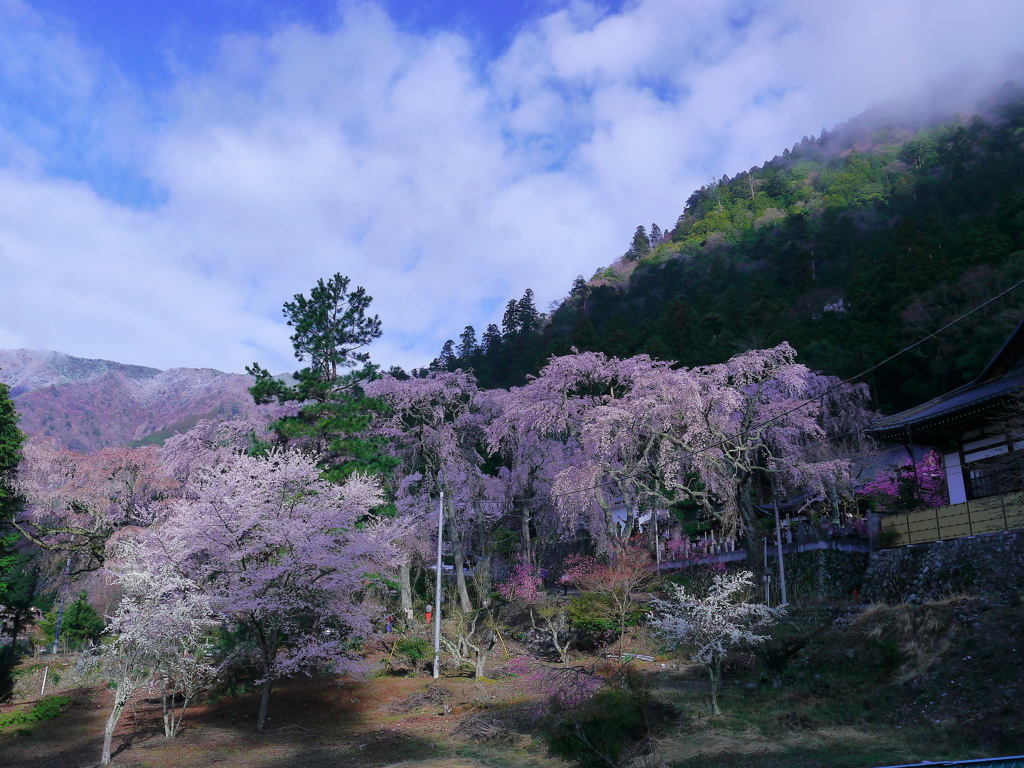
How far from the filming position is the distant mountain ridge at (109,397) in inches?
3260

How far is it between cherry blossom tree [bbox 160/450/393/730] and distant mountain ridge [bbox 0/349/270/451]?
5740cm

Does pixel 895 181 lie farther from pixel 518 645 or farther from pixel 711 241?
pixel 518 645

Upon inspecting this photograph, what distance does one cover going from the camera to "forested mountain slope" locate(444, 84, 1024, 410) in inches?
1160

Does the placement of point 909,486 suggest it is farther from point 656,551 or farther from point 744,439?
point 656,551

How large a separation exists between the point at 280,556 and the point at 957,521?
16.9m

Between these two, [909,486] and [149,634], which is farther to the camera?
[909,486]

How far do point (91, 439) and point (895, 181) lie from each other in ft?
305

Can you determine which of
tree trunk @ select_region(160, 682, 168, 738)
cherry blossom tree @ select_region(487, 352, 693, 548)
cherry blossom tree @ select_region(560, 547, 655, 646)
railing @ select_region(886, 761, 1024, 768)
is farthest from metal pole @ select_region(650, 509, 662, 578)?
railing @ select_region(886, 761, 1024, 768)

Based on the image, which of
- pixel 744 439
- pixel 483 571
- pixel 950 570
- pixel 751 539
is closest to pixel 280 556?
pixel 483 571

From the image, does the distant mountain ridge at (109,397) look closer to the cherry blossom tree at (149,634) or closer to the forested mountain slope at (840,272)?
the forested mountain slope at (840,272)

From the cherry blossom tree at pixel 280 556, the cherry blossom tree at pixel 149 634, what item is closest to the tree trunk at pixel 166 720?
the cherry blossom tree at pixel 149 634

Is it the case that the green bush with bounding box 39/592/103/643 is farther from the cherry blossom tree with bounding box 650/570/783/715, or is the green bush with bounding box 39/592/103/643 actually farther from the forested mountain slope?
the forested mountain slope

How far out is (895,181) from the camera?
59781 millimetres

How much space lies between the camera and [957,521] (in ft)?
52.2
